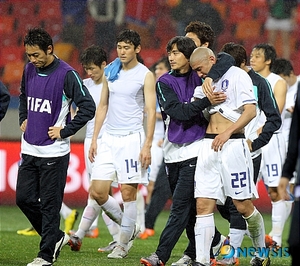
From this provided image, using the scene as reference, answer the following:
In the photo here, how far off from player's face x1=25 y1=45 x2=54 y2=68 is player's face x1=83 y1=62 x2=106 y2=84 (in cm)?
211

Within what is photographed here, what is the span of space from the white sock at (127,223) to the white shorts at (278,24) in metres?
7.79

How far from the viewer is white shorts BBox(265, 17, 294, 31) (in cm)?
1473

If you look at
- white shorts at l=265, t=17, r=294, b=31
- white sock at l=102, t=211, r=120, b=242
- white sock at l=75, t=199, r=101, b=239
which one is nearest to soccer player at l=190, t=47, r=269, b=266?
white sock at l=75, t=199, r=101, b=239

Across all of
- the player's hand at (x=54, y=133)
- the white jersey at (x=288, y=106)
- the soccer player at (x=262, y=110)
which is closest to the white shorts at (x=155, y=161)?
the white jersey at (x=288, y=106)

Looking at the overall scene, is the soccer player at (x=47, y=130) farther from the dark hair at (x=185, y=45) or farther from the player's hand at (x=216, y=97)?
the player's hand at (x=216, y=97)

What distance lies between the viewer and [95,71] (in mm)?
8727

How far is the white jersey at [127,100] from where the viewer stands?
785cm

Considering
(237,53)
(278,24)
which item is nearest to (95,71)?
(237,53)

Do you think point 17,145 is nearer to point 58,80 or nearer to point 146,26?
point 146,26

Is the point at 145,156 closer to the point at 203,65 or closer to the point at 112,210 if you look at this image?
the point at 112,210

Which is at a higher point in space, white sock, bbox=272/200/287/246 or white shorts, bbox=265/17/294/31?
white shorts, bbox=265/17/294/31

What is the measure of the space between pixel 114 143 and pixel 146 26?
23.1ft

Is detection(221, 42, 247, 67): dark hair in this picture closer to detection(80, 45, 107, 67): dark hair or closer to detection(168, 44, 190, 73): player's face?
detection(168, 44, 190, 73): player's face

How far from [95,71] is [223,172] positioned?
274 centimetres
